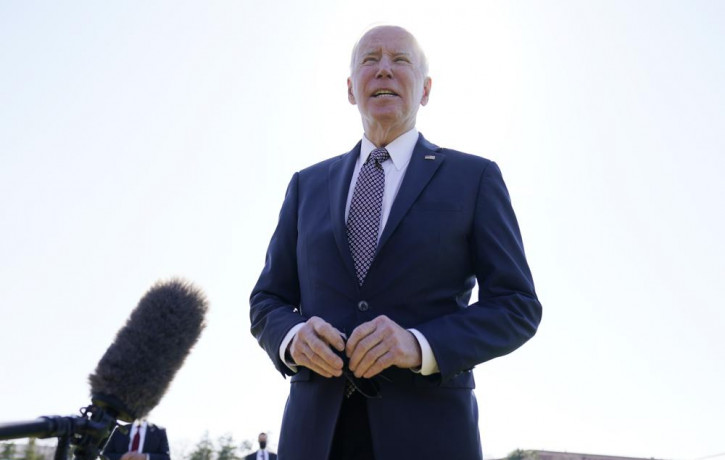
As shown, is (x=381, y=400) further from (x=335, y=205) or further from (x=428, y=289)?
(x=335, y=205)

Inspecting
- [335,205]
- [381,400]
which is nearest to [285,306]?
[335,205]

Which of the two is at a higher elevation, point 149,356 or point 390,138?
point 390,138

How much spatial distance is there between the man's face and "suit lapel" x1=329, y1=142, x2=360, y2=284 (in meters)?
0.16

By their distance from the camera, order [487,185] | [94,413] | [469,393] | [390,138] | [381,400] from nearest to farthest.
→ 1. [94,413]
2. [381,400]
3. [469,393]
4. [487,185]
5. [390,138]

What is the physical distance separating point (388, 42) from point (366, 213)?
2.46 ft

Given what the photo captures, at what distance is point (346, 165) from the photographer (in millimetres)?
2912

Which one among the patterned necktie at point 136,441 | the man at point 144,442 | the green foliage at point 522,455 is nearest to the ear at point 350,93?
the man at point 144,442

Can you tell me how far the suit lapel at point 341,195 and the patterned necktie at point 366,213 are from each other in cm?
4

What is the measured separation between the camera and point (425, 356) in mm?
2170

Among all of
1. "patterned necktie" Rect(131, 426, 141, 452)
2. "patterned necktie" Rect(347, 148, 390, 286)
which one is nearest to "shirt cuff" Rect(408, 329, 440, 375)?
"patterned necktie" Rect(347, 148, 390, 286)

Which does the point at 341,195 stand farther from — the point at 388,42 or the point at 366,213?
the point at 388,42

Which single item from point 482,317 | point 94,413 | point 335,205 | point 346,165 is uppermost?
point 346,165

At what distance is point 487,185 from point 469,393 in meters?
0.78

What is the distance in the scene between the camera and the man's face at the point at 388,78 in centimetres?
280
